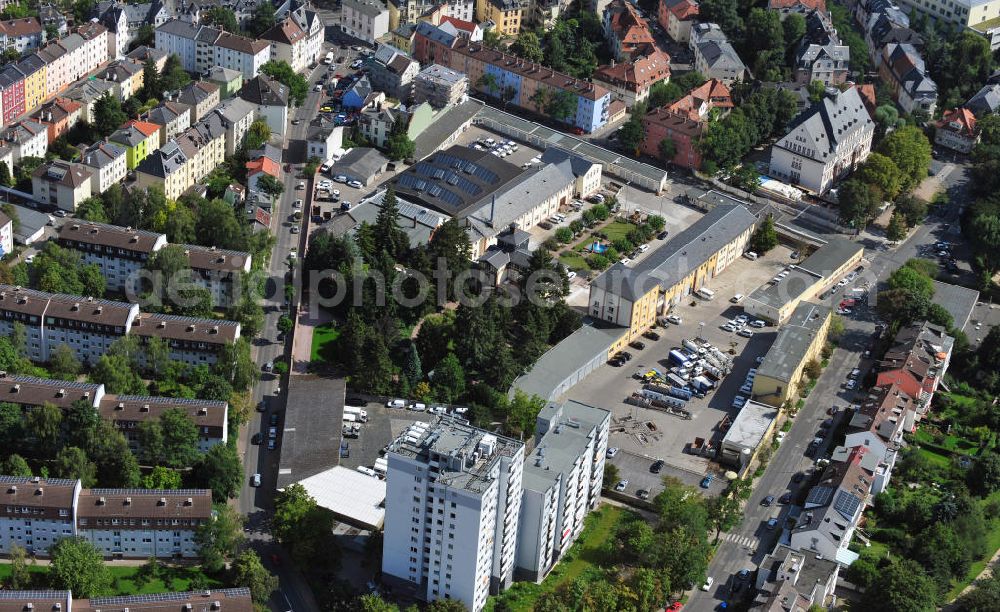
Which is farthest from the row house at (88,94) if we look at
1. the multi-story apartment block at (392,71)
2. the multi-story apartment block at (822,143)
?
the multi-story apartment block at (822,143)

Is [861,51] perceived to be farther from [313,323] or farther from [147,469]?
[147,469]

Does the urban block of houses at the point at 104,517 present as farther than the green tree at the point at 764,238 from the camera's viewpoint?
No

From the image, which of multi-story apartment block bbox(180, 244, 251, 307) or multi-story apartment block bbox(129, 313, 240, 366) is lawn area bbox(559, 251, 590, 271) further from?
multi-story apartment block bbox(129, 313, 240, 366)

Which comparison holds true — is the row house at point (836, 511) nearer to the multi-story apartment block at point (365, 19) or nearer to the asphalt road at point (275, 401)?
the asphalt road at point (275, 401)

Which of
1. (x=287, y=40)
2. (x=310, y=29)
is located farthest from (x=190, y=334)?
(x=310, y=29)

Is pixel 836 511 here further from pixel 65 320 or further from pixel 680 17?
pixel 680 17

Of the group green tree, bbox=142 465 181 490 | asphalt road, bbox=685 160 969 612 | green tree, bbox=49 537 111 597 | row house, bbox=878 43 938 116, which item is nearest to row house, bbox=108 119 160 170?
green tree, bbox=142 465 181 490
